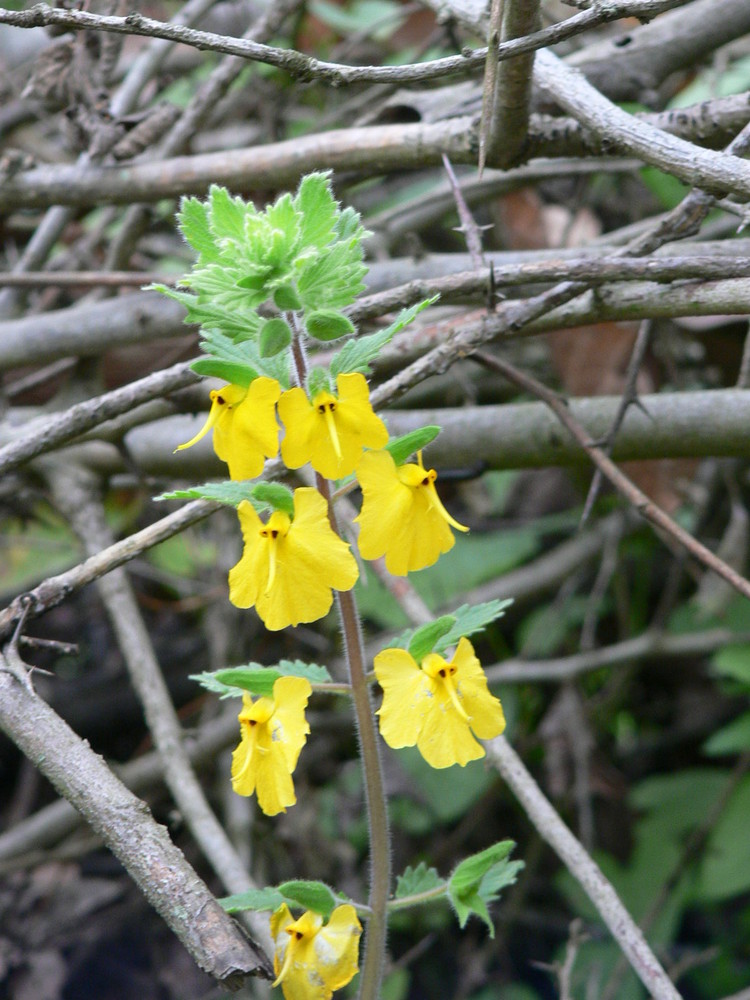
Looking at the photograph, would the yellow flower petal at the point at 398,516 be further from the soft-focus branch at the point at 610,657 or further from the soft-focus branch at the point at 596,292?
the soft-focus branch at the point at 610,657

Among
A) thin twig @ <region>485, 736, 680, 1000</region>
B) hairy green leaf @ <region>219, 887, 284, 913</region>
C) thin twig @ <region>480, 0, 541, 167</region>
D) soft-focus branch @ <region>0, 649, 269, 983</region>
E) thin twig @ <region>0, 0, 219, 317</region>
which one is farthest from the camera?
thin twig @ <region>0, 0, 219, 317</region>

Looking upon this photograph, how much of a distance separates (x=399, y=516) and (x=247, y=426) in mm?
157

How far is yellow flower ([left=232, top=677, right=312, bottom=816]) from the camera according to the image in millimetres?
797

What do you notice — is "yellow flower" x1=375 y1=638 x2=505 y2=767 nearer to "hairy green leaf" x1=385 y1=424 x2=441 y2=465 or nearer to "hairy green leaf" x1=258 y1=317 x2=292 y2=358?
"hairy green leaf" x1=385 y1=424 x2=441 y2=465

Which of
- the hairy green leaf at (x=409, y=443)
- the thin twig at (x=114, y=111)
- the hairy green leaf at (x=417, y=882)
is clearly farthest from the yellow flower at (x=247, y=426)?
the thin twig at (x=114, y=111)

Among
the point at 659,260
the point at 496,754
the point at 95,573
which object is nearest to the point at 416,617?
the point at 496,754

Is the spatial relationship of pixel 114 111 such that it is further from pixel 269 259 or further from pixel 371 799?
pixel 371 799

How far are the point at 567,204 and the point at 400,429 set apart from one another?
142 cm

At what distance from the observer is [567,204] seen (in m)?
2.60

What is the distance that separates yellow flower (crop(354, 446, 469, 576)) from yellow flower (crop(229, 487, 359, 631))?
0.10 feet

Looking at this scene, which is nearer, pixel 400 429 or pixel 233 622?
pixel 400 429

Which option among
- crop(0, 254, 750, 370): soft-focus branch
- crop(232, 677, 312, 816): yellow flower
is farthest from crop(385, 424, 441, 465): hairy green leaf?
crop(0, 254, 750, 370): soft-focus branch

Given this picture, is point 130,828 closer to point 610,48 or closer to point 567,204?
point 610,48

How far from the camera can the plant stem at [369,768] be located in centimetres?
89
